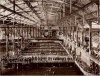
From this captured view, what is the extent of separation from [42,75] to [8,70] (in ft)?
9.68

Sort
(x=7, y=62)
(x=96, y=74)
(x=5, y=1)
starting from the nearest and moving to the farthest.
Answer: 1. (x=96, y=74)
2. (x=5, y=1)
3. (x=7, y=62)

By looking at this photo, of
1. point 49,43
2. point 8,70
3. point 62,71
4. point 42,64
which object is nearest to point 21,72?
point 8,70

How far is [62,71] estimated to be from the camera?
489 inches

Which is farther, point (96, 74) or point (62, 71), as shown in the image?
point (62, 71)

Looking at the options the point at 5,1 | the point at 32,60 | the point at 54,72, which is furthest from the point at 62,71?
the point at 5,1

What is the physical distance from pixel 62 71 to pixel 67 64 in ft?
4.21

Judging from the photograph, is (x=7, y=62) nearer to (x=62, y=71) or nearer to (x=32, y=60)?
(x=32, y=60)

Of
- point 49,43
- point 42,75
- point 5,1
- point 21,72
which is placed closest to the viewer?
point 5,1

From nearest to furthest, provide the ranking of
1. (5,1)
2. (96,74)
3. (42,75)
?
(96,74) → (5,1) → (42,75)

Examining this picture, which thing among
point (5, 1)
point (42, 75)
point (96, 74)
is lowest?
point (42, 75)

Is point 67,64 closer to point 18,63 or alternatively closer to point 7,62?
point 18,63

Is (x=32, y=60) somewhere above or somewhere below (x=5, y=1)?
below

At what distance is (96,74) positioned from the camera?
24.5 ft

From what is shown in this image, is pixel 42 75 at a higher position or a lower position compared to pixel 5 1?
lower
